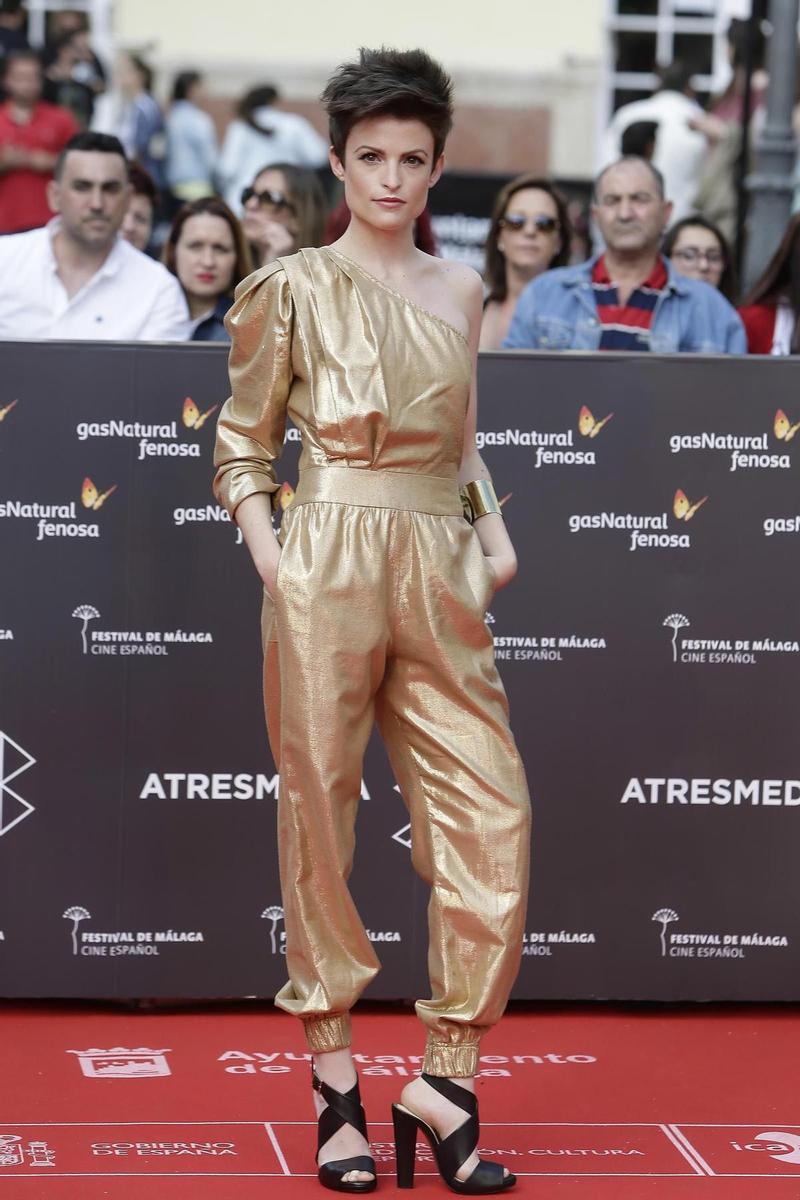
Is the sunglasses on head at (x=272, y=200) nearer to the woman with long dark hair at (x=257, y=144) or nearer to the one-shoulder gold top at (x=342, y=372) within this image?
the one-shoulder gold top at (x=342, y=372)

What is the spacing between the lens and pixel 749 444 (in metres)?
5.48

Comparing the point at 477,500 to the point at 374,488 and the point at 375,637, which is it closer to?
the point at 374,488

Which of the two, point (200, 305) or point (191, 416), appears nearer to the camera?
point (191, 416)

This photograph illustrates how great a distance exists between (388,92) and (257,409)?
26.5 inches

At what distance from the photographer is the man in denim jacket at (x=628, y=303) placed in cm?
638

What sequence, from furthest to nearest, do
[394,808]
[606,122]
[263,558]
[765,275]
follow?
[606,122], [765,275], [394,808], [263,558]

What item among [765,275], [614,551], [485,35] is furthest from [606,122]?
[614,551]

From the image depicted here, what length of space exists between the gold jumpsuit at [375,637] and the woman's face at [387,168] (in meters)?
0.12

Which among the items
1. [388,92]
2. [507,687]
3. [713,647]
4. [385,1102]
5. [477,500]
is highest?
[388,92]

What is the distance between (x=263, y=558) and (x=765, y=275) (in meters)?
3.08

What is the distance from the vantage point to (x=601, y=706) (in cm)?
550

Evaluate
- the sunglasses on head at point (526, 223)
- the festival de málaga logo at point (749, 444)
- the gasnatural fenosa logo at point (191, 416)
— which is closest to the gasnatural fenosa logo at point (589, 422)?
the festival de málaga logo at point (749, 444)

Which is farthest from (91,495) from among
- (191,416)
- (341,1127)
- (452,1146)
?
(452,1146)

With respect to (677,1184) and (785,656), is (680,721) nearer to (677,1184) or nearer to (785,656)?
(785,656)
